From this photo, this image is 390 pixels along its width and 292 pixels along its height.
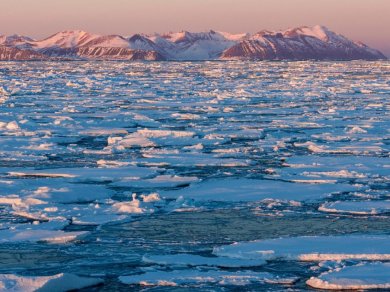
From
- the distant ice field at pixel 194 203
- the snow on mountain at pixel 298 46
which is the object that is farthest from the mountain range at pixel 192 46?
the distant ice field at pixel 194 203

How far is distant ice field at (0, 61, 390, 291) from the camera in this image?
5.27 m

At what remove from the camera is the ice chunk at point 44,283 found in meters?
4.73

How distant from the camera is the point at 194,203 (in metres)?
7.52

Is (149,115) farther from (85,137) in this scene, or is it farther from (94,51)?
(94,51)

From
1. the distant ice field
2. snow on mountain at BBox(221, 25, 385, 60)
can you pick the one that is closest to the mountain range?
snow on mountain at BBox(221, 25, 385, 60)

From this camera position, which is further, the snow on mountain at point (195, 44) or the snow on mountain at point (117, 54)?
the snow on mountain at point (195, 44)

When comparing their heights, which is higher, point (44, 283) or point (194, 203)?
point (44, 283)

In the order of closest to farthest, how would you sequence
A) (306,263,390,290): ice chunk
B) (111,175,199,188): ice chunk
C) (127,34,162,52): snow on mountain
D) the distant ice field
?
(306,263,390,290): ice chunk
the distant ice field
(111,175,199,188): ice chunk
(127,34,162,52): snow on mountain

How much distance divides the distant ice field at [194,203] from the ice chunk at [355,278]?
0.5 inches

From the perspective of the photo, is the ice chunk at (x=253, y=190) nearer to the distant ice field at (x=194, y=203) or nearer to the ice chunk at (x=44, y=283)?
the distant ice field at (x=194, y=203)

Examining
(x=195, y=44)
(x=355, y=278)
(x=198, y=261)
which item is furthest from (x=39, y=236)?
(x=195, y=44)

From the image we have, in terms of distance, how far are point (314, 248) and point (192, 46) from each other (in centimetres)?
16243

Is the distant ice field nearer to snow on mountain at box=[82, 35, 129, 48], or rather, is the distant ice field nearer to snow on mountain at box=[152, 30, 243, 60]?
snow on mountain at box=[152, 30, 243, 60]

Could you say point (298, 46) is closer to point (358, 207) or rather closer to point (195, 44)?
point (195, 44)
